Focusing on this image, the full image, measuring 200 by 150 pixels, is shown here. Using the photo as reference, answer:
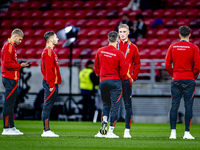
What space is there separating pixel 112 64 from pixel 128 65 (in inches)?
17.1

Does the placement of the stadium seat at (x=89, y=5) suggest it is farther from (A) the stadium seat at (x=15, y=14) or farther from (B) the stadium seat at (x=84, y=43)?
(A) the stadium seat at (x=15, y=14)

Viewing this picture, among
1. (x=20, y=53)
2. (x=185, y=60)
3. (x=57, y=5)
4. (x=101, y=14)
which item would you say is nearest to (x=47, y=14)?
(x=57, y=5)

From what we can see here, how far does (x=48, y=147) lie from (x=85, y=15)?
14.6 meters

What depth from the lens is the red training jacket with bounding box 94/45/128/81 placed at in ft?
21.5

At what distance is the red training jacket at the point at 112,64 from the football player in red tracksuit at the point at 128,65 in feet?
0.62

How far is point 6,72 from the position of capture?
7.20 m

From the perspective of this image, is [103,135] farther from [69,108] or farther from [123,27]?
[69,108]

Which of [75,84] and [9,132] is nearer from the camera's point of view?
[9,132]

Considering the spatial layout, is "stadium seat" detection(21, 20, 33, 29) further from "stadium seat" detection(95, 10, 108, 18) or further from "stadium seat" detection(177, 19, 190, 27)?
"stadium seat" detection(177, 19, 190, 27)

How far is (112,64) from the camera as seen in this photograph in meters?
6.58

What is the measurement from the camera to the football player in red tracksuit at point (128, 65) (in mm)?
6754

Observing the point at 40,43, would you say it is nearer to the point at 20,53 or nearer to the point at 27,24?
the point at 20,53

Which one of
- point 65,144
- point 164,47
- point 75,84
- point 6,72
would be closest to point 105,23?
point 164,47

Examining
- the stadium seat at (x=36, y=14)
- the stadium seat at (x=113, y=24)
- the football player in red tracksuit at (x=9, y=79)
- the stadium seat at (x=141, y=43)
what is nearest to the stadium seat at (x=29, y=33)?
the stadium seat at (x=36, y=14)
